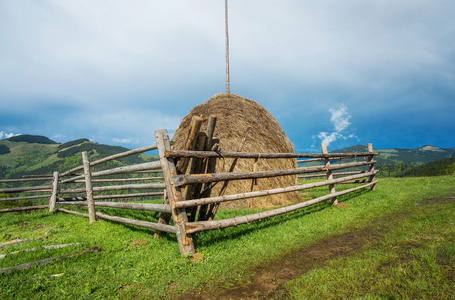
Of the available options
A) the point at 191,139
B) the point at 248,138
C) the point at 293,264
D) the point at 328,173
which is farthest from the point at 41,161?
the point at 293,264

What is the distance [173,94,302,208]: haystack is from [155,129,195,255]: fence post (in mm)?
4320

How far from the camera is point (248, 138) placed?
859cm

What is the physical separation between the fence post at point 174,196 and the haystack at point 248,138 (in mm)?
4320

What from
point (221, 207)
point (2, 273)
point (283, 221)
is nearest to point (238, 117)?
point (221, 207)

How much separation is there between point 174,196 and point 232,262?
1.22 m

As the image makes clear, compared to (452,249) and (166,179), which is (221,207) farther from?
(452,249)

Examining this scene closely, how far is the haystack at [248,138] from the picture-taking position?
307 inches

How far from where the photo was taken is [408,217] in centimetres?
491

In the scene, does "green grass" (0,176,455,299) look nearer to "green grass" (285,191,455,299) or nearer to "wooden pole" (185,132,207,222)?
"green grass" (285,191,455,299)

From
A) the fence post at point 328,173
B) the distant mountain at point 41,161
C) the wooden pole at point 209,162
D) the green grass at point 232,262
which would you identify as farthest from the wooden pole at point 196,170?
the distant mountain at point 41,161

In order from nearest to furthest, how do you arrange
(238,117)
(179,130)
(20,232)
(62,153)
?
(20,232) < (238,117) < (179,130) < (62,153)

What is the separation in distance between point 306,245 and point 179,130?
22.7 feet

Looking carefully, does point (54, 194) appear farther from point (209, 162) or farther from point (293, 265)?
point (293, 265)

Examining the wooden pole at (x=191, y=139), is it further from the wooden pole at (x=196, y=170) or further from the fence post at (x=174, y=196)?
the fence post at (x=174, y=196)
